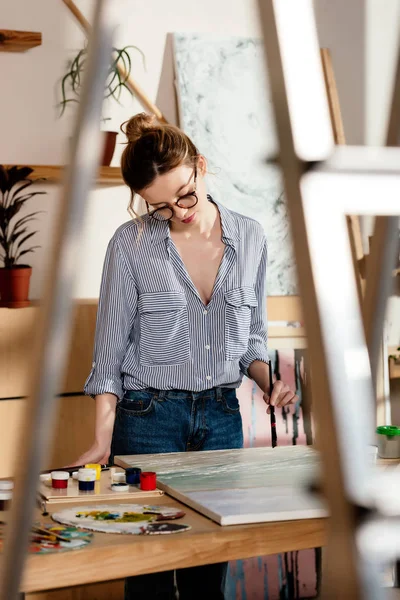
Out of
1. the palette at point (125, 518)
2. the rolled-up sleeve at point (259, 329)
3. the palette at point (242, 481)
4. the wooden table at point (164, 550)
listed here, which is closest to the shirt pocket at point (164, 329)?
the rolled-up sleeve at point (259, 329)

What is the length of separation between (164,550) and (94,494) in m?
0.43

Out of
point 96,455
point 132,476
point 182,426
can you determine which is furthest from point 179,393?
point 132,476

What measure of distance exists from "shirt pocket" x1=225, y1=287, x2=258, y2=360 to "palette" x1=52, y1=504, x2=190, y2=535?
0.97m

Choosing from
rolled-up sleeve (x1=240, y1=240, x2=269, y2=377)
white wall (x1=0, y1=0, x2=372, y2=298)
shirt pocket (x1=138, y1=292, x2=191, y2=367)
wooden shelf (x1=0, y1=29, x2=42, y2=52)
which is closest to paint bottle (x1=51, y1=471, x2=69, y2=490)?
shirt pocket (x1=138, y1=292, x2=191, y2=367)

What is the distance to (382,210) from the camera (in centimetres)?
72

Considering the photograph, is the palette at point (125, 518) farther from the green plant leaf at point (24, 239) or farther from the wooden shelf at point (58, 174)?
the wooden shelf at point (58, 174)

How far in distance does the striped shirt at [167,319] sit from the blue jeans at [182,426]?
0.04 meters

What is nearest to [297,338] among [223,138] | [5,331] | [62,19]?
[223,138]

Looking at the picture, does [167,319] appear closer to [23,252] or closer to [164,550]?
[164,550]

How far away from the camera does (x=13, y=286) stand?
3.91 metres

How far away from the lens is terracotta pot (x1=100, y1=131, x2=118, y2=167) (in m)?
4.20

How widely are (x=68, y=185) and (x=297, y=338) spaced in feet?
12.5

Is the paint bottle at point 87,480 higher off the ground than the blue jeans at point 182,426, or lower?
lower

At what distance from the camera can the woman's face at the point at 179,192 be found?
2.78 m
